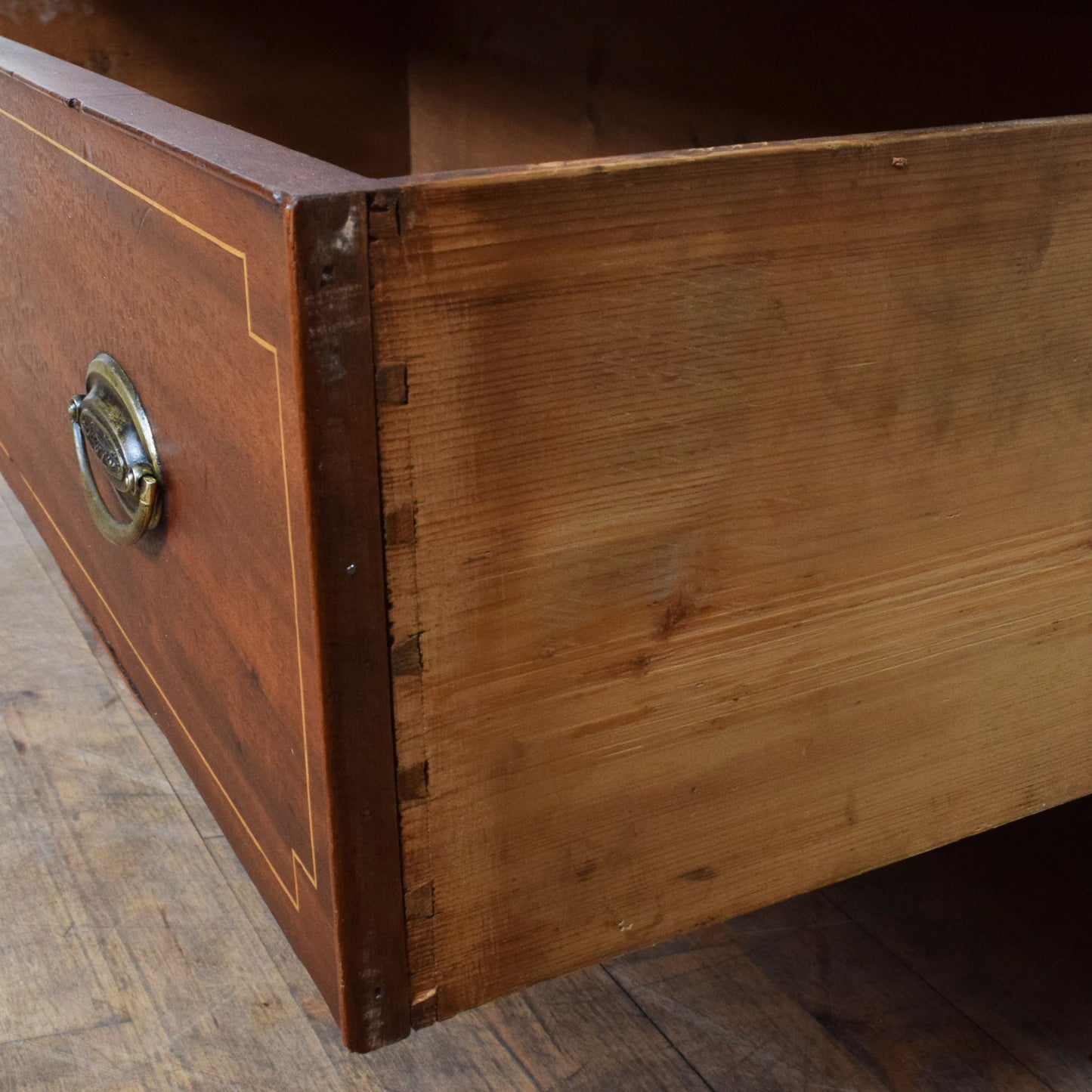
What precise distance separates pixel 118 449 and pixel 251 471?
0.55 ft

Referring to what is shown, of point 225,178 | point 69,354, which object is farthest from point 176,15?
point 225,178

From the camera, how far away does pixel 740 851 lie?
60 cm

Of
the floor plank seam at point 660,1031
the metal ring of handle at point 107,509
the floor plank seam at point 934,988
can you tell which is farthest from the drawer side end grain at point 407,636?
the floor plank seam at point 934,988

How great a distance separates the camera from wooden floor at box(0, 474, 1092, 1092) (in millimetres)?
915

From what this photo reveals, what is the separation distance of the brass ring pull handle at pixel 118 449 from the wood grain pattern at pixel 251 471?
0.01 meters

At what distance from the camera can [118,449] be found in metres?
0.64

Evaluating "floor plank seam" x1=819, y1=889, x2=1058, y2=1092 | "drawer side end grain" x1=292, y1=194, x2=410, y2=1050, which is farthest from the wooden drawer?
"floor plank seam" x1=819, y1=889, x2=1058, y2=1092

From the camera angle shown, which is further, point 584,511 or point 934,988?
point 934,988

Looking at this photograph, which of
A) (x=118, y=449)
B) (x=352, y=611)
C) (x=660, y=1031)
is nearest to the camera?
(x=352, y=611)

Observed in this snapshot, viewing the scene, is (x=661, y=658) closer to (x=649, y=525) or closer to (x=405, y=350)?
(x=649, y=525)

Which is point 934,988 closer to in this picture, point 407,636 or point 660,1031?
point 660,1031

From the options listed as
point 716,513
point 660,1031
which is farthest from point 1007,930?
point 716,513

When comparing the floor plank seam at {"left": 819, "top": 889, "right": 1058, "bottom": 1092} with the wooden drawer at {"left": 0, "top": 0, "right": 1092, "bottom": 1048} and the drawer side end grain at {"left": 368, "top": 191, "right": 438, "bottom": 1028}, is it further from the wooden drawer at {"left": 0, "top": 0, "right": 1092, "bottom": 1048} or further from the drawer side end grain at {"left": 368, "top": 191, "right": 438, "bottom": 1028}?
the drawer side end grain at {"left": 368, "top": 191, "right": 438, "bottom": 1028}

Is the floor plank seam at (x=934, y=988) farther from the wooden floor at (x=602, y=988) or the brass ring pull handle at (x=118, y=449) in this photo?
the brass ring pull handle at (x=118, y=449)
